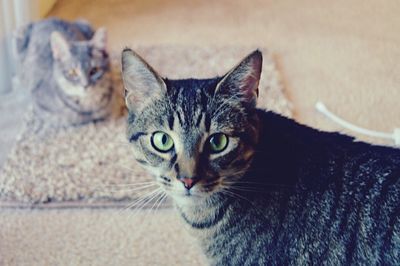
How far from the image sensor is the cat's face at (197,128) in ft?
3.96

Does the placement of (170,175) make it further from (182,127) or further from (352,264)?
(352,264)

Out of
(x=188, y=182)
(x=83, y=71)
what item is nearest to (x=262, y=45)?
(x=83, y=71)

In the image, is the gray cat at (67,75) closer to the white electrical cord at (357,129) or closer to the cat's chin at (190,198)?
the white electrical cord at (357,129)

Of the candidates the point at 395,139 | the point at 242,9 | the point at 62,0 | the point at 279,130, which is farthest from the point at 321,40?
the point at 279,130

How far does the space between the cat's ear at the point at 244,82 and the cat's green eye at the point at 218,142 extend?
83 millimetres

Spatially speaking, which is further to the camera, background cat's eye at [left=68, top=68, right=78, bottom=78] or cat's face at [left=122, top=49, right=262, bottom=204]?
background cat's eye at [left=68, top=68, right=78, bottom=78]

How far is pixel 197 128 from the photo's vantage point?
121cm

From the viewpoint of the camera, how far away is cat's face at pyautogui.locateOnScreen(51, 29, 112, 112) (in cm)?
218

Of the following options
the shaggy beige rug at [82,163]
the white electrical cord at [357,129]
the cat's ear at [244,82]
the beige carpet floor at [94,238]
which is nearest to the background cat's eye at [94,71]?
the shaggy beige rug at [82,163]

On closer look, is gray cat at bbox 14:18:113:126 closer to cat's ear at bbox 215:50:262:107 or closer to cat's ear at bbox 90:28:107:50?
cat's ear at bbox 90:28:107:50

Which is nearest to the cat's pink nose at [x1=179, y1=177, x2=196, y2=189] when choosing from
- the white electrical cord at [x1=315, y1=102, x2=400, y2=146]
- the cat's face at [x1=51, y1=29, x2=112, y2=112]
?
the white electrical cord at [x1=315, y1=102, x2=400, y2=146]

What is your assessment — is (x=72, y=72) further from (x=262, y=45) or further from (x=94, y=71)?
(x=262, y=45)

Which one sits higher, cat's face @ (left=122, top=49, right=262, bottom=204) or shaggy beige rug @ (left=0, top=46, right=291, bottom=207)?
cat's face @ (left=122, top=49, right=262, bottom=204)

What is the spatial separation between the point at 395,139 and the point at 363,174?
85cm
